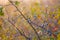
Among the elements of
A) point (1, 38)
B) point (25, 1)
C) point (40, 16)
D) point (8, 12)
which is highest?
point (25, 1)

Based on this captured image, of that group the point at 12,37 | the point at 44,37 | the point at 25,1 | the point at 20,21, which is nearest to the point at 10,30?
the point at 12,37

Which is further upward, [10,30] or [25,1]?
[25,1]

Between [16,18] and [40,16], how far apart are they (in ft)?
1.29

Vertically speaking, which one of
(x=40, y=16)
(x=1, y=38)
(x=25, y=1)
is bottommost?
(x=1, y=38)

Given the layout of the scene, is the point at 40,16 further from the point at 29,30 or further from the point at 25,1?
the point at 25,1

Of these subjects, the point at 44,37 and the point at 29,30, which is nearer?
the point at 44,37

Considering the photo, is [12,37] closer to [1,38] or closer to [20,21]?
[1,38]

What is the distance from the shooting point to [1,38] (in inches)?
107

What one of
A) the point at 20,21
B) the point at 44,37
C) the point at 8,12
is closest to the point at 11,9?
the point at 8,12

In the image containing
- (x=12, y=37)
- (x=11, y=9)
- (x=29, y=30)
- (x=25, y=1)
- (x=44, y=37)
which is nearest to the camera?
(x=44, y=37)

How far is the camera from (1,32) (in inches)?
112

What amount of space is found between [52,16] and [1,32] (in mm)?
757

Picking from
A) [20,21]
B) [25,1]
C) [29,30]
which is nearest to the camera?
[29,30]

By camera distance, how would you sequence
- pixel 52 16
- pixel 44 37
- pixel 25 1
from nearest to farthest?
1. pixel 44 37
2. pixel 52 16
3. pixel 25 1
